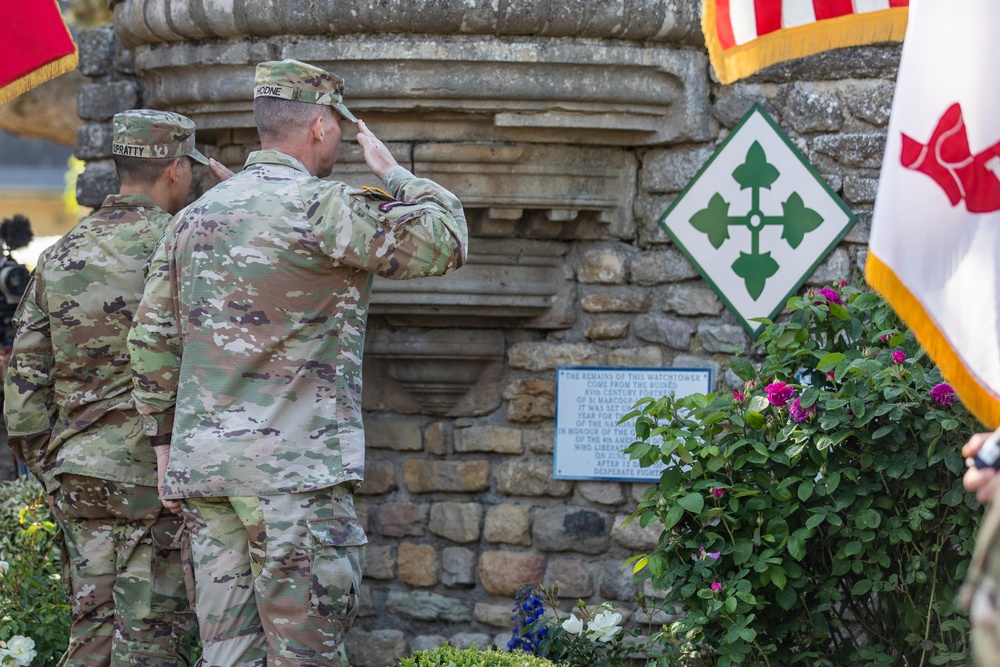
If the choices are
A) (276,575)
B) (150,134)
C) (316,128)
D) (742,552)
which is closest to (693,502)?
(742,552)

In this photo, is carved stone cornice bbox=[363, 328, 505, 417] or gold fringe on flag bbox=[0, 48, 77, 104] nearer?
gold fringe on flag bbox=[0, 48, 77, 104]

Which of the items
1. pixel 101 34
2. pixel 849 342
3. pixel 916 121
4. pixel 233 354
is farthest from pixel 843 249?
pixel 101 34

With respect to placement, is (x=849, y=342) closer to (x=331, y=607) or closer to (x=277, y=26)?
(x=331, y=607)

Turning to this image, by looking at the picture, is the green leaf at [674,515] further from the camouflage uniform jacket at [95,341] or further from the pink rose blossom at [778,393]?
the camouflage uniform jacket at [95,341]

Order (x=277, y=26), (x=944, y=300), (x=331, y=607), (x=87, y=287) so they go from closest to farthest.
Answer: (x=944, y=300), (x=331, y=607), (x=87, y=287), (x=277, y=26)

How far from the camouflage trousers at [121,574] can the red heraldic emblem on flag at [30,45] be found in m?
1.08

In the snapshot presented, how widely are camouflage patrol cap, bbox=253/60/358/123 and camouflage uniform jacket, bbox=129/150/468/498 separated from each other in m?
0.21

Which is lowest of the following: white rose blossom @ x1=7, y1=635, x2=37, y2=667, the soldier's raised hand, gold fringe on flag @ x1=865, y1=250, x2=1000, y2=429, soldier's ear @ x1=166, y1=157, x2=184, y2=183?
white rose blossom @ x1=7, y1=635, x2=37, y2=667

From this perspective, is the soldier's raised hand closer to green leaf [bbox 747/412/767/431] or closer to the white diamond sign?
green leaf [bbox 747/412/767/431]

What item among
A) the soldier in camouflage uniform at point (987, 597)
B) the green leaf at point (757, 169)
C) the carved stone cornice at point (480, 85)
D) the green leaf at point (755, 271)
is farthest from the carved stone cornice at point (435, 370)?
the soldier in camouflage uniform at point (987, 597)

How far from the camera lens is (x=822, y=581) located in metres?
3.07

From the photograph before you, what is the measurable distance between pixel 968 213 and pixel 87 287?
2266 mm

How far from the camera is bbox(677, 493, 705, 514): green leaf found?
117 inches

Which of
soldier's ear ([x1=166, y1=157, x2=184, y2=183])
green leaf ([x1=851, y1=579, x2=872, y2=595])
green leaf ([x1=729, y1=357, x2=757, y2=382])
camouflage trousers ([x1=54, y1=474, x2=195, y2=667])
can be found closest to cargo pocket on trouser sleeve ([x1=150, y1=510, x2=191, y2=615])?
camouflage trousers ([x1=54, y1=474, x2=195, y2=667])
